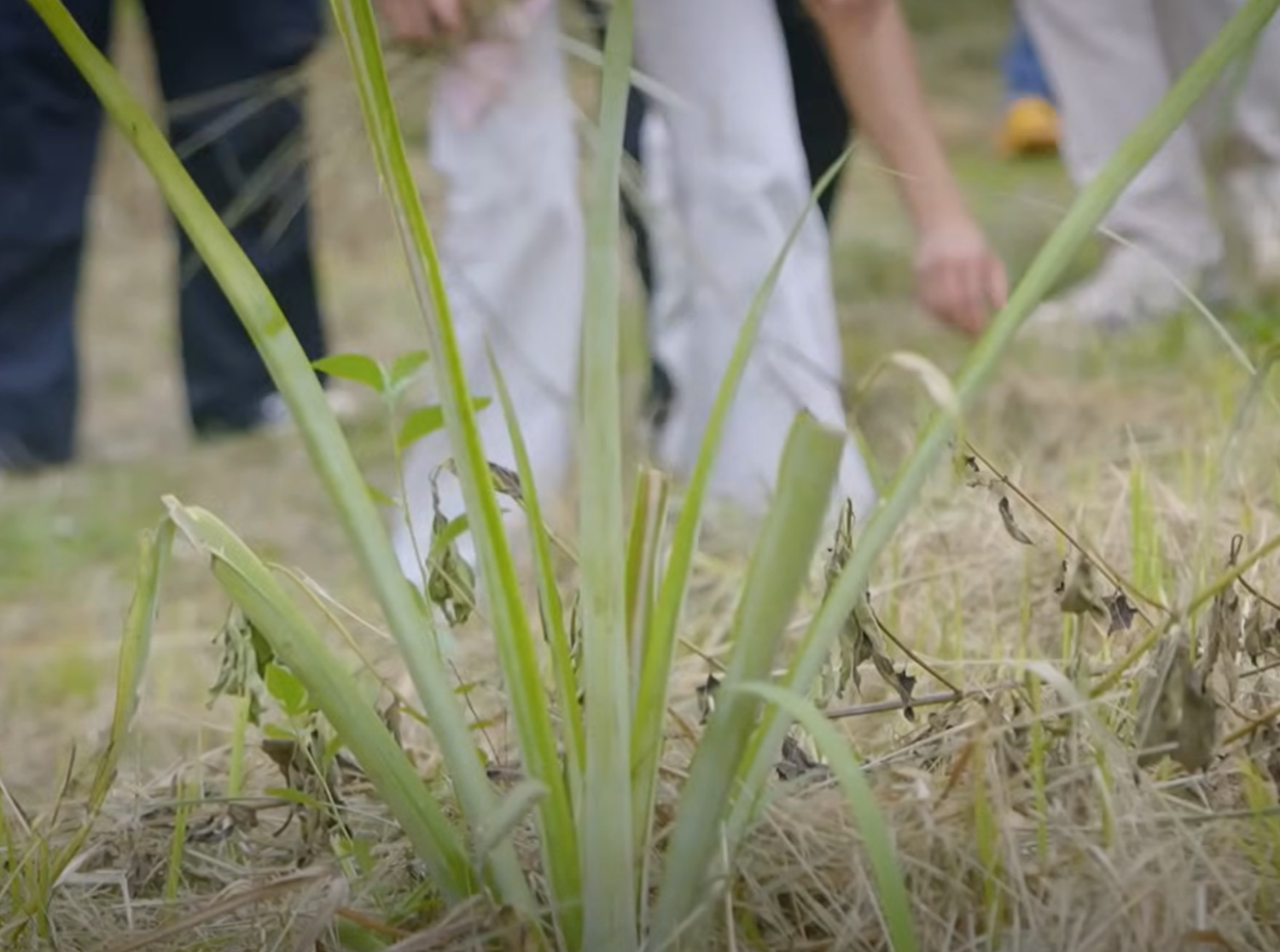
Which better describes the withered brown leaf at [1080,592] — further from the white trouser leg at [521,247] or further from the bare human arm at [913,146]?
the white trouser leg at [521,247]

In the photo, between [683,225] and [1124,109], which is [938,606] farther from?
[1124,109]

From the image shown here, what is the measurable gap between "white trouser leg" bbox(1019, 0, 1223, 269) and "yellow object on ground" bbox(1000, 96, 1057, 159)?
71.8 inches

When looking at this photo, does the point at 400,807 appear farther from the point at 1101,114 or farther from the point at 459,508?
the point at 1101,114

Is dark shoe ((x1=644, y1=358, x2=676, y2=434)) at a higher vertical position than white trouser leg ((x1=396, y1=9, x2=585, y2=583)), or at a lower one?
lower

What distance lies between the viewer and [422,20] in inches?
72.5

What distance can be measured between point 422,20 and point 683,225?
439 mm

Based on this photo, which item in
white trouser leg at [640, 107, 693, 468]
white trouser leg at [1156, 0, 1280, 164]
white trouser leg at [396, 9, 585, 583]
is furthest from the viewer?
white trouser leg at [1156, 0, 1280, 164]

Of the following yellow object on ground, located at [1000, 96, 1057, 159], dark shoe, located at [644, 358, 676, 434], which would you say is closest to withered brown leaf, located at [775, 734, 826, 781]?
dark shoe, located at [644, 358, 676, 434]

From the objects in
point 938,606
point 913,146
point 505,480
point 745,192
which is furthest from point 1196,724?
point 745,192

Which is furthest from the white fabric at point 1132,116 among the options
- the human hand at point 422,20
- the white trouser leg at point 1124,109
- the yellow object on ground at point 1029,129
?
the yellow object on ground at point 1029,129

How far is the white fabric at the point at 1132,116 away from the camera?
122 inches

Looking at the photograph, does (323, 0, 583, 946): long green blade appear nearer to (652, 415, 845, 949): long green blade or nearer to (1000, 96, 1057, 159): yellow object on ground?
(652, 415, 845, 949): long green blade

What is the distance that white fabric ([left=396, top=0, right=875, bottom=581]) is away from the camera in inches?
81.0

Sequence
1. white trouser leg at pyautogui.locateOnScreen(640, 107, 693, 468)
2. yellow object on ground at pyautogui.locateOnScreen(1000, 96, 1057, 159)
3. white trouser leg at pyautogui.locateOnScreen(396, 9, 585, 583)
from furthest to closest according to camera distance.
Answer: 1. yellow object on ground at pyautogui.locateOnScreen(1000, 96, 1057, 159)
2. white trouser leg at pyautogui.locateOnScreen(640, 107, 693, 468)
3. white trouser leg at pyautogui.locateOnScreen(396, 9, 585, 583)
